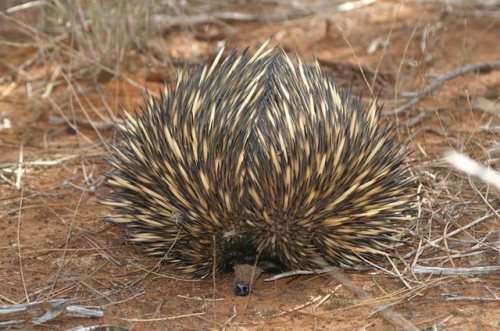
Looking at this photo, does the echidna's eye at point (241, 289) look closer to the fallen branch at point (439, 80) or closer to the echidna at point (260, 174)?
the echidna at point (260, 174)

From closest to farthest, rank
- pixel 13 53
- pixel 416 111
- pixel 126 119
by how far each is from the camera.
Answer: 1. pixel 126 119
2. pixel 416 111
3. pixel 13 53

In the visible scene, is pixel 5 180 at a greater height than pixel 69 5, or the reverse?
pixel 69 5

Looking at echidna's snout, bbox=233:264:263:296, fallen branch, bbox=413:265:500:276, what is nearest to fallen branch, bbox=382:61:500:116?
fallen branch, bbox=413:265:500:276

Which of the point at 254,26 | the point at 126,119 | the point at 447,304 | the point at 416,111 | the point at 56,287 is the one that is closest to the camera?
the point at 447,304

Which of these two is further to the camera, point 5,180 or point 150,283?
point 5,180

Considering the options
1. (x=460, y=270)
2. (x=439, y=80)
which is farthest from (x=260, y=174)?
(x=439, y=80)

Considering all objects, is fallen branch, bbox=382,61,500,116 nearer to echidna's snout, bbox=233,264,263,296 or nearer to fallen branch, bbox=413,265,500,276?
fallen branch, bbox=413,265,500,276

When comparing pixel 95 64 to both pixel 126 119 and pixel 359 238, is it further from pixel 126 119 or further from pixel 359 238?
pixel 359 238

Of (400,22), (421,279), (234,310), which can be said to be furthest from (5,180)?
(400,22)
